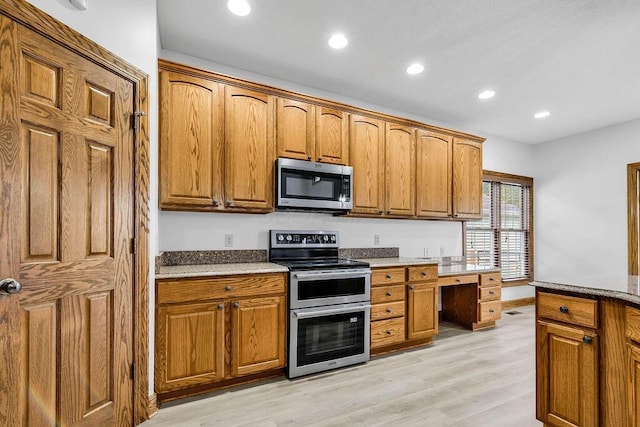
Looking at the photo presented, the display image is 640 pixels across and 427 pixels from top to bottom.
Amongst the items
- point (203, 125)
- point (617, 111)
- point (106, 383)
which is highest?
point (617, 111)

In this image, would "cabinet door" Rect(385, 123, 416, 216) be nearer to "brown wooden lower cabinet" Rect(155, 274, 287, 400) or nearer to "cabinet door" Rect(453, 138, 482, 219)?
"cabinet door" Rect(453, 138, 482, 219)

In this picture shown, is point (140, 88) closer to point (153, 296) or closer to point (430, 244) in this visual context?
point (153, 296)

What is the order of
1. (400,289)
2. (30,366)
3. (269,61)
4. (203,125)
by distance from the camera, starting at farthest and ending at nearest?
(400,289), (269,61), (203,125), (30,366)

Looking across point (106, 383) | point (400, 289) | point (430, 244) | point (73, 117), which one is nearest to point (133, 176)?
point (73, 117)

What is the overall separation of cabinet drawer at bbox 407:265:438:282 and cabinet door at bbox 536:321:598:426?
141 cm

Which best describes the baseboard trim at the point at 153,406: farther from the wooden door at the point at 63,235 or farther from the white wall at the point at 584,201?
the white wall at the point at 584,201

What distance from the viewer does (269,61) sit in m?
2.94

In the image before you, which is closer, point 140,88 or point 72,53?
point 72,53

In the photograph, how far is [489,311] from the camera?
13.1ft

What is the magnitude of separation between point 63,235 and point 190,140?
120 cm

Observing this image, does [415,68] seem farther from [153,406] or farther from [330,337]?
[153,406]

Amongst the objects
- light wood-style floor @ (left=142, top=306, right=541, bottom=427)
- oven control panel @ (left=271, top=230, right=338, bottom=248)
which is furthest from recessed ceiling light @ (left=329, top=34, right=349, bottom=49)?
light wood-style floor @ (left=142, top=306, right=541, bottom=427)

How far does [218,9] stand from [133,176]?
4.31ft

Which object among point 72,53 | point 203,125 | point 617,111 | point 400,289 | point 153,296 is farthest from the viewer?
point 617,111
